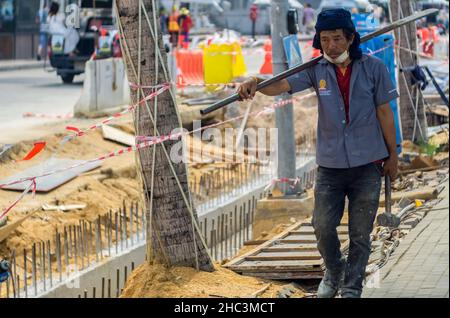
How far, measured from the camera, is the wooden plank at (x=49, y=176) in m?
13.2

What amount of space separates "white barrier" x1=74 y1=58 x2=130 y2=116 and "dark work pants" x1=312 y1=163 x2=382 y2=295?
12597 millimetres

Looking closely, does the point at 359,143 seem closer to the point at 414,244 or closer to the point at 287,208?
the point at 414,244

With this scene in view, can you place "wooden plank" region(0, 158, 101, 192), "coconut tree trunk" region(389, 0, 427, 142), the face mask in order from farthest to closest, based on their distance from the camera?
1. "coconut tree trunk" region(389, 0, 427, 142)
2. "wooden plank" region(0, 158, 101, 192)
3. the face mask

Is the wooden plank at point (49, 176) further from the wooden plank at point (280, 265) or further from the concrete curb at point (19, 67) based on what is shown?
the concrete curb at point (19, 67)

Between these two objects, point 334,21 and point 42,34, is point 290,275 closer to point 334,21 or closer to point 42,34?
point 334,21

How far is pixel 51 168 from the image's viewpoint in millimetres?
14391

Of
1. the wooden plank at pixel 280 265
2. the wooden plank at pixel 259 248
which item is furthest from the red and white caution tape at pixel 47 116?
the wooden plank at pixel 280 265

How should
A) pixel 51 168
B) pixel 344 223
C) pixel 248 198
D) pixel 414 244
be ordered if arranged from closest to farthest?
pixel 414 244 → pixel 344 223 → pixel 51 168 → pixel 248 198

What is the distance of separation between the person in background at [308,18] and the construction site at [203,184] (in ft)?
91.5

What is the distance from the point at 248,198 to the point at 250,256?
20.5 feet

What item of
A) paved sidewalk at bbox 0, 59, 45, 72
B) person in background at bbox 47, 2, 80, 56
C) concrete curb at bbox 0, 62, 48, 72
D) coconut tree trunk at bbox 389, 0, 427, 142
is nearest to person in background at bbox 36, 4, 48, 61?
paved sidewalk at bbox 0, 59, 45, 72

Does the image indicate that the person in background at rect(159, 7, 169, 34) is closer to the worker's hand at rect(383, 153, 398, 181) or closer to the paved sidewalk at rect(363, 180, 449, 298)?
the paved sidewalk at rect(363, 180, 449, 298)

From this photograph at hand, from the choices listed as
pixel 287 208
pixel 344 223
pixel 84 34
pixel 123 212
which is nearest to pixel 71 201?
pixel 123 212

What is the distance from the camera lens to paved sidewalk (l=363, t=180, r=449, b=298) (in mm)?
8508
